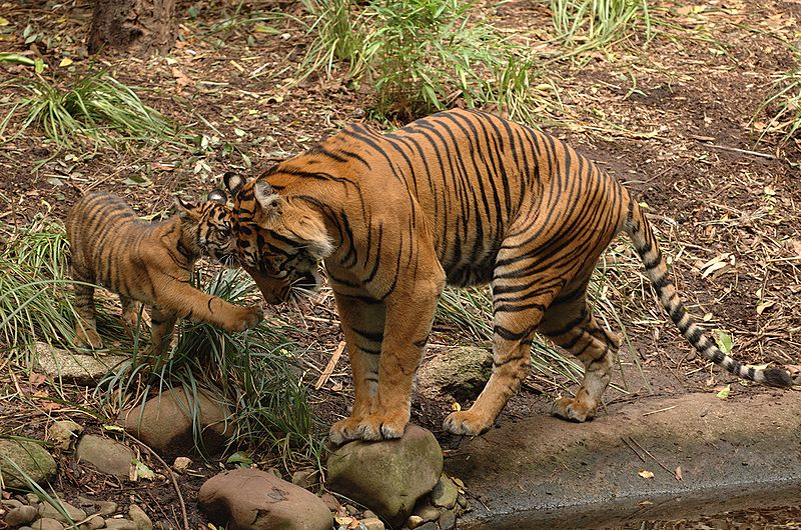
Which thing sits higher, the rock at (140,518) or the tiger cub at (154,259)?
the tiger cub at (154,259)

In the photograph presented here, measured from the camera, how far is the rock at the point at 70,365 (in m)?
5.28

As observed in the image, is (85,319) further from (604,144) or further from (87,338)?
(604,144)

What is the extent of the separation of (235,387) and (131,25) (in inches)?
182

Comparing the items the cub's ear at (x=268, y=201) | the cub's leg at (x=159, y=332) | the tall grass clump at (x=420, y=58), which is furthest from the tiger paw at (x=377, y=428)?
the tall grass clump at (x=420, y=58)

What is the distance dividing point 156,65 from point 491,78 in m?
2.67

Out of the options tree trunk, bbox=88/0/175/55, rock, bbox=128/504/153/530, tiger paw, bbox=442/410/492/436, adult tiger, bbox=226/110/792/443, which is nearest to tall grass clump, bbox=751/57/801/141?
adult tiger, bbox=226/110/792/443

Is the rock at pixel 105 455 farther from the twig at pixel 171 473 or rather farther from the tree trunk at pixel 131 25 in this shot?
the tree trunk at pixel 131 25

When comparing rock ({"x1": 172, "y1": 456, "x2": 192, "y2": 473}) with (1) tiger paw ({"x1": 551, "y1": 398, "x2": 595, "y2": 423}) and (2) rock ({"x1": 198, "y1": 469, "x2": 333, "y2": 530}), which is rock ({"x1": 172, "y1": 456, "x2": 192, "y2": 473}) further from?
(1) tiger paw ({"x1": 551, "y1": 398, "x2": 595, "y2": 423})

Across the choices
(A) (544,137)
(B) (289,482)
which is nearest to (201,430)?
(B) (289,482)

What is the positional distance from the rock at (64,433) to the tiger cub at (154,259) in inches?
19.8

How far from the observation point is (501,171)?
528cm

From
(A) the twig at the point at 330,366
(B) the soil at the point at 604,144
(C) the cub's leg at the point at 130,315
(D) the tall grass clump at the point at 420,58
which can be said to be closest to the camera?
(C) the cub's leg at the point at 130,315

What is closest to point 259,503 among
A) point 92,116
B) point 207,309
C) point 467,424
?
point 207,309

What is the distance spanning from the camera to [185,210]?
4953 mm
